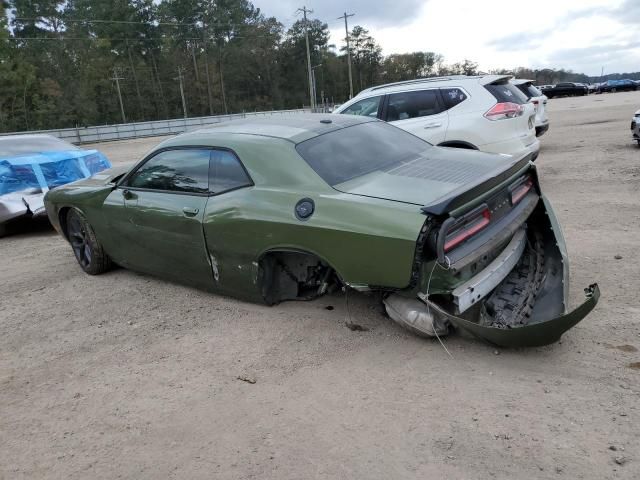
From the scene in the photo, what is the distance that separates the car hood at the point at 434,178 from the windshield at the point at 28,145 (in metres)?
6.87

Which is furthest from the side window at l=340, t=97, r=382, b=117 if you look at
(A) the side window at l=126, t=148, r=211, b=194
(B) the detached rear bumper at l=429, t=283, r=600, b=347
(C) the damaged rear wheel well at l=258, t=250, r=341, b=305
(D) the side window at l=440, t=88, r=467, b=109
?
(B) the detached rear bumper at l=429, t=283, r=600, b=347

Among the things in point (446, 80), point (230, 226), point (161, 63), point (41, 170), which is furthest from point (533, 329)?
point (161, 63)

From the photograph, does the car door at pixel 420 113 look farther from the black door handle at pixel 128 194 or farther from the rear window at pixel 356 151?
the black door handle at pixel 128 194

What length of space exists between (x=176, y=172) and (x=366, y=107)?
4560mm

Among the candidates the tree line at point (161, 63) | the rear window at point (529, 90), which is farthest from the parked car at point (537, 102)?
the tree line at point (161, 63)

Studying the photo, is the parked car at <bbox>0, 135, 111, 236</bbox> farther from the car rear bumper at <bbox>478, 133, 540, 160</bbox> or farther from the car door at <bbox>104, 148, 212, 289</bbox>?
the car rear bumper at <bbox>478, 133, 540, 160</bbox>

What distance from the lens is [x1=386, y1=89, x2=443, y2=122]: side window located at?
7352mm

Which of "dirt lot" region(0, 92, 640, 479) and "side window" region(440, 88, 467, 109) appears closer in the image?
"dirt lot" region(0, 92, 640, 479)

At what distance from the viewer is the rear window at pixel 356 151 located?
3.62m

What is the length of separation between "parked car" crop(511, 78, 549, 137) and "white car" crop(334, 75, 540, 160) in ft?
7.82

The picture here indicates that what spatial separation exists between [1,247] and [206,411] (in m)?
5.89

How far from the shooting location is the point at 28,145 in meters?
8.46

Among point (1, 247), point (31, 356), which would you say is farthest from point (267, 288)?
point (1, 247)

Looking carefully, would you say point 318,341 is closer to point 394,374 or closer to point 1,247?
point 394,374
